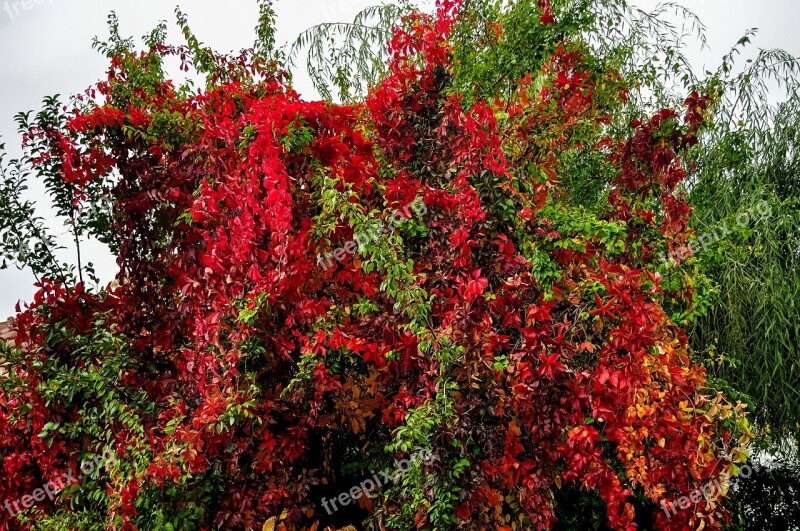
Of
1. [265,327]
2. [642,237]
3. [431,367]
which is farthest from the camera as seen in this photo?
[642,237]

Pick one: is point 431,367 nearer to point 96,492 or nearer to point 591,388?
point 591,388

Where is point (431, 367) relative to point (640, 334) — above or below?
above

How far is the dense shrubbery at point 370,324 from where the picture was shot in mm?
3250

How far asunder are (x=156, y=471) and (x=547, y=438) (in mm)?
1814

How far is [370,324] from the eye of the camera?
366 centimetres

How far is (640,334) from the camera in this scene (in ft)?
10.1

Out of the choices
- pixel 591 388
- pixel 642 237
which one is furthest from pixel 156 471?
pixel 642 237

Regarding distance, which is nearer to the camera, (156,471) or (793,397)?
(156,471)

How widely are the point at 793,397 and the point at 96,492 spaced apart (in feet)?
17.1

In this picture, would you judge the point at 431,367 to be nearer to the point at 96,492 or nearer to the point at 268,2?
the point at 96,492

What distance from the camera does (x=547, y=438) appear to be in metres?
3.43

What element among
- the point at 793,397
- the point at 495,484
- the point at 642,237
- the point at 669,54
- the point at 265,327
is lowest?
the point at 793,397

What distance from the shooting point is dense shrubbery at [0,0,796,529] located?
3.25 meters

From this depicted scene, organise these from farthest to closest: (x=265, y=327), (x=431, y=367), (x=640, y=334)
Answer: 1. (x=265, y=327)
2. (x=431, y=367)
3. (x=640, y=334)
